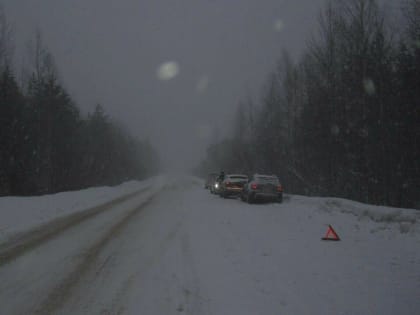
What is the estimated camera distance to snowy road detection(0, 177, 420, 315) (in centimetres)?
386

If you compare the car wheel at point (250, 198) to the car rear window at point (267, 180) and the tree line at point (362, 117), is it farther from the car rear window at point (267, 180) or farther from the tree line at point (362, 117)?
the tree line at point (362, 117)

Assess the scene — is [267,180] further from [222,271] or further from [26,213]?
[26,213]

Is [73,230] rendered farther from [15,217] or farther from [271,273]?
[271,273]

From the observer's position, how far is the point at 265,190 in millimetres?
15445

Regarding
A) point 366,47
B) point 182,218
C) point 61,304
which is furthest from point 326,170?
point 61,304

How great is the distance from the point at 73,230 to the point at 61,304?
555 cm

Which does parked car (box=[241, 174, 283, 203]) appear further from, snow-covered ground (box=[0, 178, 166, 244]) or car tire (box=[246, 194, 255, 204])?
snow-covered ground (box=[0, 178, 166, 244])

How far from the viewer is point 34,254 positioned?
6227 mm

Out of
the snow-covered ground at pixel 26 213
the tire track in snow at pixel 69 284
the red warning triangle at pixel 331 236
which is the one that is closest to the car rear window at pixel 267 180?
the red warning triangle at pixel 331 236

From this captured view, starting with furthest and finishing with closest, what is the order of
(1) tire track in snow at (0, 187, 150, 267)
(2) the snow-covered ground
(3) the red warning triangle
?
(2) the snow-covered ground
(3) the red warning triangle
(1) tire track in snow at (0, 187, 150, 267)

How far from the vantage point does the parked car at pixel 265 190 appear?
50.6 feet

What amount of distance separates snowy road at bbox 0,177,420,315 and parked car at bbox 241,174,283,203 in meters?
6.10

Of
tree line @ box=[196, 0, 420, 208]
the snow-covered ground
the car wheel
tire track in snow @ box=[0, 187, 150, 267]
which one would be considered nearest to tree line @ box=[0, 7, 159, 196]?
the snow-covered ground

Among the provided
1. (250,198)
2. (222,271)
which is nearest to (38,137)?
(250,198)
